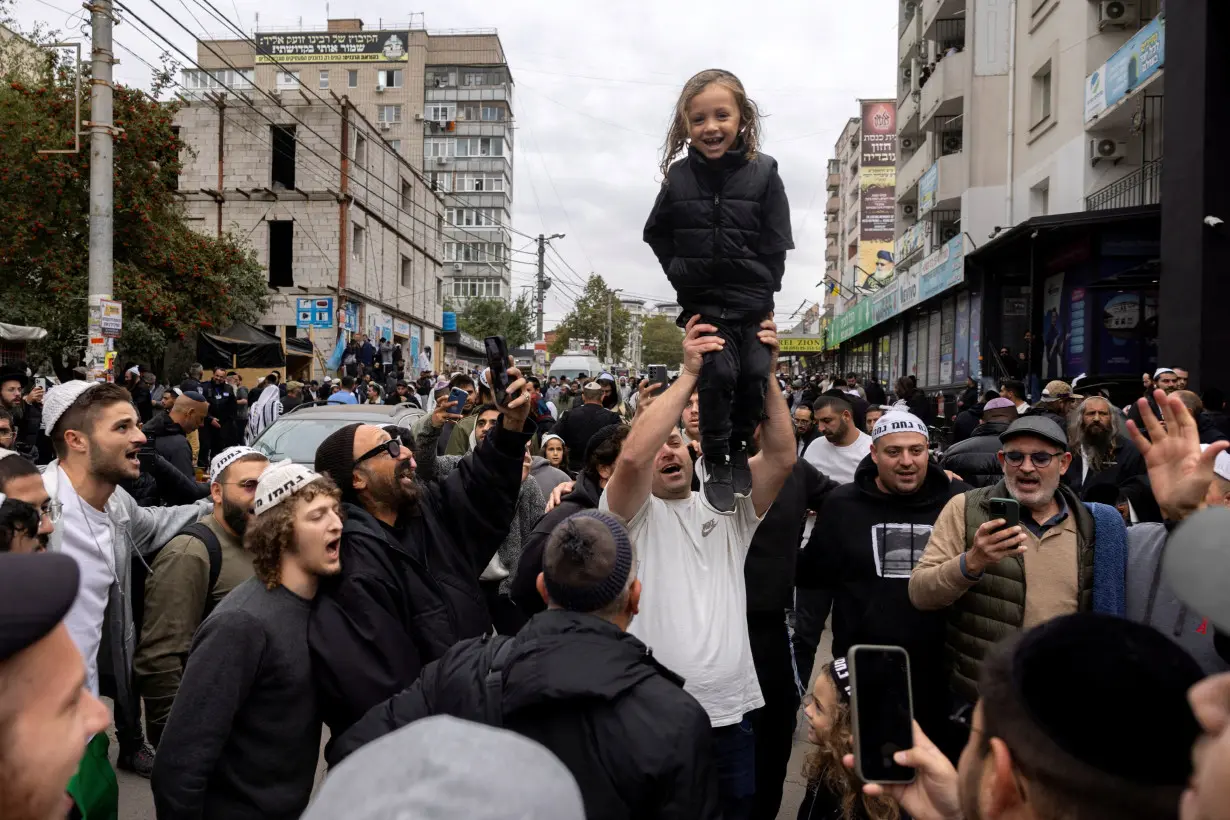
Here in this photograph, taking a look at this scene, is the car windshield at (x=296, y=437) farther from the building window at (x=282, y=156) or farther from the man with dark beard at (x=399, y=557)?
the building window at (x=282, y=156)

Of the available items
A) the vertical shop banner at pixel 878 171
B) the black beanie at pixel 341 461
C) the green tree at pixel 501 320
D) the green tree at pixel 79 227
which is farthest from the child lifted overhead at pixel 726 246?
the green tree at pixel 501 320

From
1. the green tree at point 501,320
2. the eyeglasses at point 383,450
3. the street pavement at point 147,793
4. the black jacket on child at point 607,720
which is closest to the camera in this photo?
the black jacket on child at point 607,720

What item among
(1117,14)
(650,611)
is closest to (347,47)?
(1117,14)

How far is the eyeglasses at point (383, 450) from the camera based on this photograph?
3725mm

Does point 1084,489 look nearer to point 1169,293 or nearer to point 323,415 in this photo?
point 323,415

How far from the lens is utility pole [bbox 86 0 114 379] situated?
474 inches

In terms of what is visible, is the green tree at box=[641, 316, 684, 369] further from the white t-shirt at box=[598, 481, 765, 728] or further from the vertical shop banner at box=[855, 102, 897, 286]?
the white t-shirt at box=[598, 481, 765, 728]

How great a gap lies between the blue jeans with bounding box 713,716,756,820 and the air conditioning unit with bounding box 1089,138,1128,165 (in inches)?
738

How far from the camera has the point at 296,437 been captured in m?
10.2

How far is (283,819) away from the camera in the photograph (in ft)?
9.81

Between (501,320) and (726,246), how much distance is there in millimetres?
63150

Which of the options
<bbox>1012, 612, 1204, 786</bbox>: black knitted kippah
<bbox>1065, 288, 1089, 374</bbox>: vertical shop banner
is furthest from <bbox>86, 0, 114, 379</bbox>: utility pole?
<bbox>1065, 288, 1089, 374</bbox>: vertical shop banner

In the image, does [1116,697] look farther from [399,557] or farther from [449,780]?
[399,557]

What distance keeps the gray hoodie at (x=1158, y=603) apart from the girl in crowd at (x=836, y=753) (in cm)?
138
